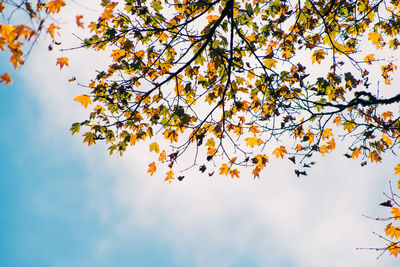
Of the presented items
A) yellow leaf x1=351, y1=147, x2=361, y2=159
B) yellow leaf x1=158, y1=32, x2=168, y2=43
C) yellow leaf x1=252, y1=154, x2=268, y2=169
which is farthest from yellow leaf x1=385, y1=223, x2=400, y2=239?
yellow leaf x1=158, y1=32, x2=168, y2=43

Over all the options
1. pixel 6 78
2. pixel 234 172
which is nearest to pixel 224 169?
pixel 234 172

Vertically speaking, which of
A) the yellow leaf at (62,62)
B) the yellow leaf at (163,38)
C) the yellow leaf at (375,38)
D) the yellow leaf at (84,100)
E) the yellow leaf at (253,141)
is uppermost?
the yellow leaf at (375,38)

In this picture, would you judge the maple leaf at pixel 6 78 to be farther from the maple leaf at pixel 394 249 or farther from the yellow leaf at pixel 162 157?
the maple leaf at pixel 394 249

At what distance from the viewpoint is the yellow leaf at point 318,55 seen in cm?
488

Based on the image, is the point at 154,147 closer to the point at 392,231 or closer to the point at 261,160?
the point at 261,160

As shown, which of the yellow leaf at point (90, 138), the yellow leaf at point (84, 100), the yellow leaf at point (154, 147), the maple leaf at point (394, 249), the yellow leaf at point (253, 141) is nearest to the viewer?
the maple leaf at point (394, 249)

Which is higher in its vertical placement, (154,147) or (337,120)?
(337,120)

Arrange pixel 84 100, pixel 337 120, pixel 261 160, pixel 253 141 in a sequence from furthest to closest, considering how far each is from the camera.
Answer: pixel 337 120 → pixel 253 141 → pixel 261 160 → pixel 84 100

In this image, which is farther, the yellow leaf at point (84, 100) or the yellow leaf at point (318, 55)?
the yellow leaf at point (318, 55)

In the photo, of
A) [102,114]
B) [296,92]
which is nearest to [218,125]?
[296,92]

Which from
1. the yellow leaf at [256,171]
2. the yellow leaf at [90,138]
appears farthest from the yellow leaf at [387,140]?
the yellow leaf at [90,138]

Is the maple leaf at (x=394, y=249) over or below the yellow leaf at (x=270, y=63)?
below

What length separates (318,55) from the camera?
4.90 meters

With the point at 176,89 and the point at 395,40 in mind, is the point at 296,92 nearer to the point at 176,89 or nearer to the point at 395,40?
the point at 176,89
